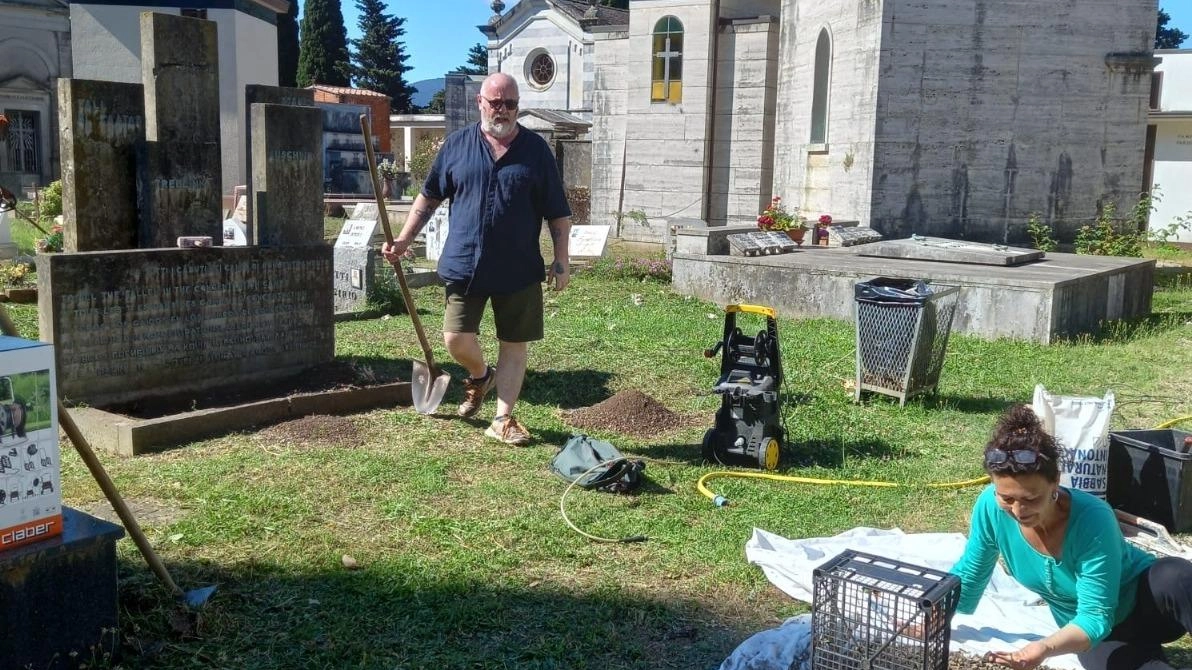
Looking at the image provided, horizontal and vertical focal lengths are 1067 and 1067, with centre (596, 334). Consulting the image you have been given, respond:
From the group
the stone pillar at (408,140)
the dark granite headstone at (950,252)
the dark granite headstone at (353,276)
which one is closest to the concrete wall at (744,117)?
the dark granite headstone at (950,252)

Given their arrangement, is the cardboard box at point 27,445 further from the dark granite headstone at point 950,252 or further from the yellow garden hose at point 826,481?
the dark granite headstone at point 950,252

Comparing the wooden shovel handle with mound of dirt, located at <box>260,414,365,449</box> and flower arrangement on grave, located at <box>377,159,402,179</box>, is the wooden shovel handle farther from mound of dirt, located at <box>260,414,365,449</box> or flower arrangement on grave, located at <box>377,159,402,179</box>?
flower arrangement on grave, located at <box>377,159,402,179</box>

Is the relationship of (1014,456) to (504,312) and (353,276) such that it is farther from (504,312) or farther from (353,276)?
(353,276)

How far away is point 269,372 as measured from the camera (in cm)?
756

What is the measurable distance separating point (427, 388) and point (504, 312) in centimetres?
103

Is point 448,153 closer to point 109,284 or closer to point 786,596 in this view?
point 109,284

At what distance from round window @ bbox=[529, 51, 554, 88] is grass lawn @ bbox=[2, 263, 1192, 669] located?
41830 millimetres

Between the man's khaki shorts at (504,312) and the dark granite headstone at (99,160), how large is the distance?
8.38 feet

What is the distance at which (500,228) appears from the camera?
6141mm

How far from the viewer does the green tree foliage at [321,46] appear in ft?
181

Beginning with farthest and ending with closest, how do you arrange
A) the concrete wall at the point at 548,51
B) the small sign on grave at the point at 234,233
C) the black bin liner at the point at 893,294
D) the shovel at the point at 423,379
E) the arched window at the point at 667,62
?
the concrete wall at the point at 548,51 < the arched window at the point at 667,62 < the small sign on grave at the point at 234,233 < the black bin liner at the point at 893,294 < the shovel at the point at 423,379

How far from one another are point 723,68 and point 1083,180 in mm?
7421

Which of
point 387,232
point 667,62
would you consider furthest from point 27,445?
point 667,62

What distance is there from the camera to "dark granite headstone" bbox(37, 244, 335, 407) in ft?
21.0
